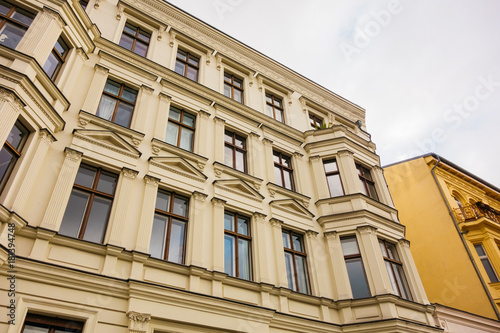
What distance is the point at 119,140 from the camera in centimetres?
981

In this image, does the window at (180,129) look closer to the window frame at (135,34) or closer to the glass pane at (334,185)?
the window frame at (135,34)

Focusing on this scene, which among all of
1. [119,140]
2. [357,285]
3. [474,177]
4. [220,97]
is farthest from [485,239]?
[119,140]

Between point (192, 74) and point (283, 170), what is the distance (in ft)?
17.9

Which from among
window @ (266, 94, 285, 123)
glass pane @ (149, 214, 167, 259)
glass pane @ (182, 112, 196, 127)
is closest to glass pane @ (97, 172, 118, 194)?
glass pane @ (149, 214, 167, 259)

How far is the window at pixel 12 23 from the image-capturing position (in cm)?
847

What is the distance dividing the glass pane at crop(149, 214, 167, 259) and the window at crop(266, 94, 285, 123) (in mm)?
7846

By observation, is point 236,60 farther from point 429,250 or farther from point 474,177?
point 474,177

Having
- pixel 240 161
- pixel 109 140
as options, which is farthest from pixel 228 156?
pixel 109 140

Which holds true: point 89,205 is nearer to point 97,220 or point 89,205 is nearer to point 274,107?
point 97,220

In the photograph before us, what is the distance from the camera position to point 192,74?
14102 millimetres

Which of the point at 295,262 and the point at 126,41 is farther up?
the point at 126,41

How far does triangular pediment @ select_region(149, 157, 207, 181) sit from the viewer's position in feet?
33.3

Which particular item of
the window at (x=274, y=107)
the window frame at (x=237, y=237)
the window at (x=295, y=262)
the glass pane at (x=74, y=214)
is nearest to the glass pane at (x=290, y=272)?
the window at (x=295, y=262)

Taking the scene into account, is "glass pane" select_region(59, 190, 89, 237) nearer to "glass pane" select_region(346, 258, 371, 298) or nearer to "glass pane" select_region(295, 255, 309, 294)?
"glass pane" select_region(295, 255, 309, 294)
